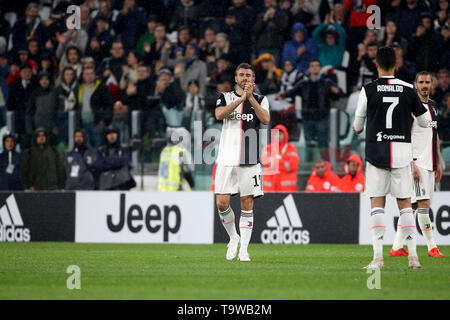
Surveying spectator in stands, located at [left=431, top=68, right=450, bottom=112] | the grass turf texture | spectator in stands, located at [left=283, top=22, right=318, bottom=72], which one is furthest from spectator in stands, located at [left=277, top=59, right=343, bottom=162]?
the grass turf texture

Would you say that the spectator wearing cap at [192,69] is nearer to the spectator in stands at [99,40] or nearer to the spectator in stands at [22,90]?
the spectator in stands at [99,40]

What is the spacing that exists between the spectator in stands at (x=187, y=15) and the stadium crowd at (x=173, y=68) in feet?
0.10

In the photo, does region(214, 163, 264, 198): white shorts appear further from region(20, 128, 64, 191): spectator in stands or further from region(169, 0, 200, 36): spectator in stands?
region(169, 0, 200, 36): spectator in stands

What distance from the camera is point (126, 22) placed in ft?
73.0

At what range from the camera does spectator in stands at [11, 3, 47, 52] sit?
75.1ft

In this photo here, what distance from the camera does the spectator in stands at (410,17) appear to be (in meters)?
19.2

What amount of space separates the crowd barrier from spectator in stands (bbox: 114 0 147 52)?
6.28m

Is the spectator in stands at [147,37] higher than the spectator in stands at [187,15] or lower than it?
lower

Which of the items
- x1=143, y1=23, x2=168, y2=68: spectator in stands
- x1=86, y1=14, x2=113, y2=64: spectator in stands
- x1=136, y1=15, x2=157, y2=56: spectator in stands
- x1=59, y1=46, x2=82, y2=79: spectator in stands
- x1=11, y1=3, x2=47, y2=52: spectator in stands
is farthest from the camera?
x1=11, y1=3, x2=47, y2=52: spectator in stands

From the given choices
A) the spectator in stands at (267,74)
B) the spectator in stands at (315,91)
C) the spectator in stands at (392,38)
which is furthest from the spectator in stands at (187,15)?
the spectator in stands at (392,38)

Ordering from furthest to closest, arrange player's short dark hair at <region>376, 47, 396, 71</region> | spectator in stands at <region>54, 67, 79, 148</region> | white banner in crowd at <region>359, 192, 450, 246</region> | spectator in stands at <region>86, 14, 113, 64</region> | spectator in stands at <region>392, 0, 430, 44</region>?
spectator in stands at <region>86, 14, 113, 64</region> < spectator in stands at <region>54, 67, 79, 148</region> < spectator in stands at <region>392, 0, 430, 44</region> < white banner in crowd at <region>359, 192, 450, 246</region> < player's short dark hair at <region>376, 47, 396, 71</region>

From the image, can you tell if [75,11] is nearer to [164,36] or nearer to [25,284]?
[164,36]
